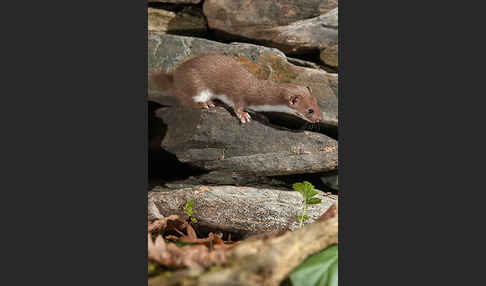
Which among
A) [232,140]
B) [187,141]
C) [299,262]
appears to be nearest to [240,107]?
[232,140]

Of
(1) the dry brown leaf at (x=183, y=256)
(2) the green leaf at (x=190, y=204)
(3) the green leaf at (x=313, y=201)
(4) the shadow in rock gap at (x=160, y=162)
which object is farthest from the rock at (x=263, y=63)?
(1) the dry brown leaf at (x=183, y=256)

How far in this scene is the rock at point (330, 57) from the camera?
9.29 ft

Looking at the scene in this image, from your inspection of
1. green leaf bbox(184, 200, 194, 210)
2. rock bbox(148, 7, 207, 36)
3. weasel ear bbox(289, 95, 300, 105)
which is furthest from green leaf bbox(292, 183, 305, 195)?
rock bbox(148, 7, 207, 36)

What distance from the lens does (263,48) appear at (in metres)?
2.86

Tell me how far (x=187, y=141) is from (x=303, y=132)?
0.80 m

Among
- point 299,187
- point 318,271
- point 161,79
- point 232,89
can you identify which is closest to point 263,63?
point 232,89

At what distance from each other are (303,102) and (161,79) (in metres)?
0.96

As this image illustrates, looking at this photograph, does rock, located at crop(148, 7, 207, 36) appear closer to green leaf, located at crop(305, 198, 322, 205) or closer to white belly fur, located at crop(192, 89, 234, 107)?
white belly fur, located at crop(192, 89, 234, 107)

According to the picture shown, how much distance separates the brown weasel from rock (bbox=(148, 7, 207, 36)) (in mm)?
234

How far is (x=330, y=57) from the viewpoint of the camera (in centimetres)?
286

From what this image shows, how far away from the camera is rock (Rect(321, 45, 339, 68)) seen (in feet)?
9.29

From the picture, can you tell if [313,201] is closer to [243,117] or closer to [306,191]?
[306,191]

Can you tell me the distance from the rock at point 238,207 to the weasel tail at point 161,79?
721 millimetres

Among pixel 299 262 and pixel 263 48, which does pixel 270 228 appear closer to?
pixel 299 262
